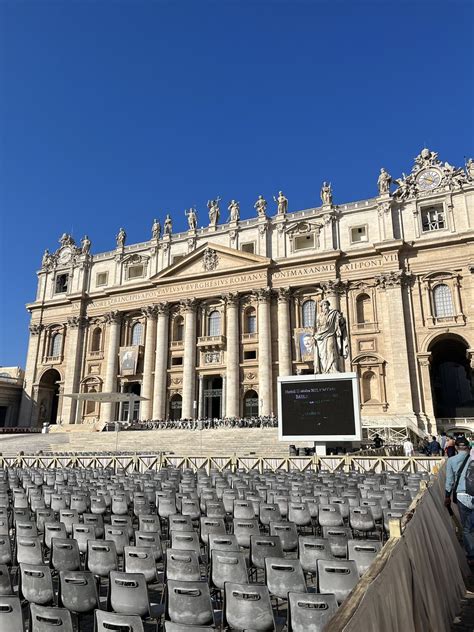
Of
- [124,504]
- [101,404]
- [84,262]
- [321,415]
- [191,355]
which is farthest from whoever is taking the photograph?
[84,262]

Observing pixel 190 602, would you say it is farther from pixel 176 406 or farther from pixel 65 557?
pixel 176 406

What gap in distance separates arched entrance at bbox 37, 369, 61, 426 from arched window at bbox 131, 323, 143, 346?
10.4 meters

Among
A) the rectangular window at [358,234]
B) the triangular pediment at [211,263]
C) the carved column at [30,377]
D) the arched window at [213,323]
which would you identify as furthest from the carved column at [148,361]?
the rectangular window at [358,234]

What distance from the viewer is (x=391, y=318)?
3772 cm

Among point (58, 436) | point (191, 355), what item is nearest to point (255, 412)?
point (191, 355)

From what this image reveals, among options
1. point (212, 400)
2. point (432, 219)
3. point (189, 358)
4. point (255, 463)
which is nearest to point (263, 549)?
point (255, 463)

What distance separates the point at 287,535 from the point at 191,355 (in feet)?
122

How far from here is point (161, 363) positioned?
147 ft

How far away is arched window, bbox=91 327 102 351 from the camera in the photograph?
51.1 meters

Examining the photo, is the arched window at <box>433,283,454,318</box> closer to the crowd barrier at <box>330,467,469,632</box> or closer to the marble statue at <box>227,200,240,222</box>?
the marble statue at <box>227,200,240,222</box>

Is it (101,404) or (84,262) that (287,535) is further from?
(84,262)

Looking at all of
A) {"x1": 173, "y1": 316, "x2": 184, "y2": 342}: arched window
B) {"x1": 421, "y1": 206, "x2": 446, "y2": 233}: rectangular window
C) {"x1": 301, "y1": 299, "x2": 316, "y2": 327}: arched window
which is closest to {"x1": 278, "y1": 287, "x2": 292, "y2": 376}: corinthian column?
{"x1": 301, "y1": 299, "x2": 316, "y2": 327}: arched window

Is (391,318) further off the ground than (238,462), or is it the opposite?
(391,318)

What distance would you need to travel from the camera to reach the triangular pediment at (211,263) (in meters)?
43.7
